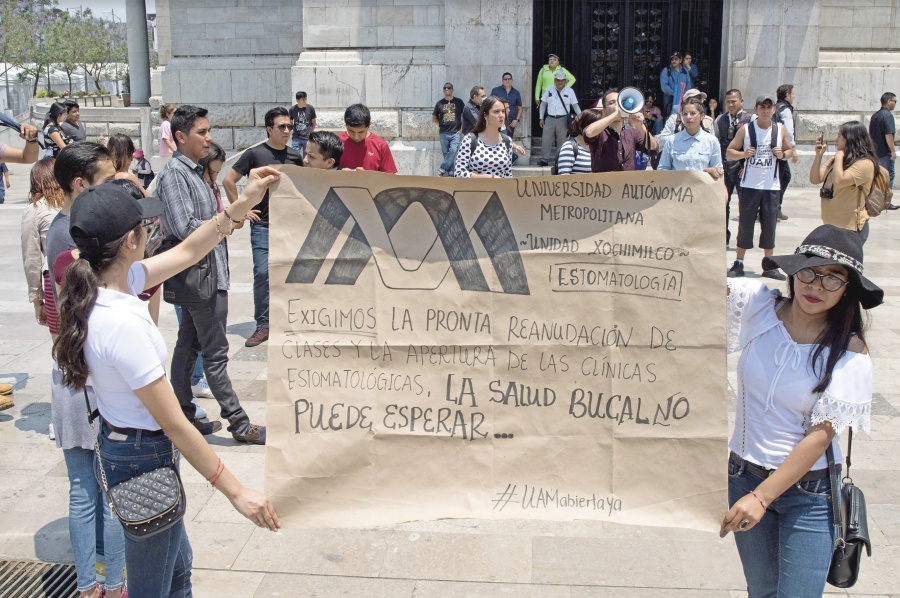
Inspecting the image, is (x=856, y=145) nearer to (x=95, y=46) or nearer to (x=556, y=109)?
(x=556, y=109)

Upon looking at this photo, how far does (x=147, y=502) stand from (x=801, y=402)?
2037 mm

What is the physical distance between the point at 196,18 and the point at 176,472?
1705cm

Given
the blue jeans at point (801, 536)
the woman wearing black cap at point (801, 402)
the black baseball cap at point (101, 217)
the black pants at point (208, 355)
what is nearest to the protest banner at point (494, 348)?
the woman wearing black cap at point (801, 402)

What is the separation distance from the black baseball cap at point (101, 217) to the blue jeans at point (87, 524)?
1.20 m

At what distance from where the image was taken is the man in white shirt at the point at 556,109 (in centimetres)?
1552

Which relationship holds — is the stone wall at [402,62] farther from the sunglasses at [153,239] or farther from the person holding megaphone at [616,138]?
the sunglasses at [153,239]

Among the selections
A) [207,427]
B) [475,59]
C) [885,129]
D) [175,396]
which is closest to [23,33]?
[475,59]

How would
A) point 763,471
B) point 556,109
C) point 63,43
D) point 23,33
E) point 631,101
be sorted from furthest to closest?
point 63,43, point 23,33, point 556,109, point 631,101, point 763,471

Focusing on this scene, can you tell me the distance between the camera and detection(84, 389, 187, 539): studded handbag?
113 inches

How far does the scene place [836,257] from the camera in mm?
2844

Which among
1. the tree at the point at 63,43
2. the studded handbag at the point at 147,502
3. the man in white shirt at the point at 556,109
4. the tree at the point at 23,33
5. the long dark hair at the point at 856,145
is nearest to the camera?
the studded handbag at the point at 147,502

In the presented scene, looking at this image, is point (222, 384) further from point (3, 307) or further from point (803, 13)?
point (803, 13)

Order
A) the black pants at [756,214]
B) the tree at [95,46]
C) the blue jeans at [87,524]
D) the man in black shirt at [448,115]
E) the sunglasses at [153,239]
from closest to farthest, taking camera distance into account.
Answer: the blue jeans at [87,524] → the sunglasses at [153,239] → the black pants at [756,214] → the man in black shirt at [448,115] → the tree at [95,46]

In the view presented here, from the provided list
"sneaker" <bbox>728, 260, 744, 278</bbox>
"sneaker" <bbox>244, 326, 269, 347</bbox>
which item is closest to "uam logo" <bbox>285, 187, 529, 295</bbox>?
"sneaker" <bbox>244, 326, 269, 347</bbox>
